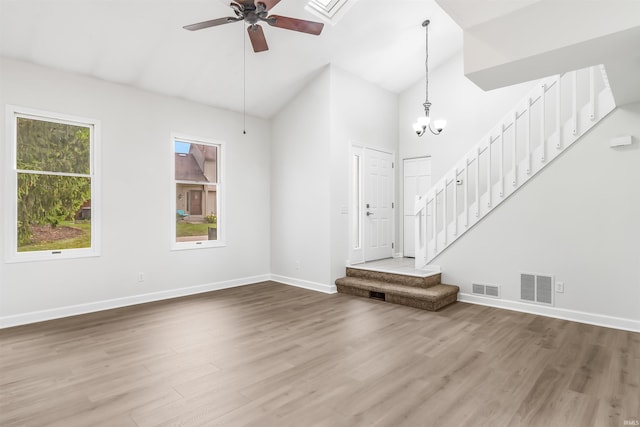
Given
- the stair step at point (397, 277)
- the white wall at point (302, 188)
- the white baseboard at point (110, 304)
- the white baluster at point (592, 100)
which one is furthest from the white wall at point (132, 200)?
the white baluster at point (592, 100)

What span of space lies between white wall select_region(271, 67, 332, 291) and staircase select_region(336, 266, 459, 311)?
0.50 m

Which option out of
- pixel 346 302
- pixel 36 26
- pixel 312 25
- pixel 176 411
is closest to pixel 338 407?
pixel 176 411

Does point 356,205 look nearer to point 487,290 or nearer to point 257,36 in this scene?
point 487,290

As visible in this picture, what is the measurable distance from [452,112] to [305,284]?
13.6ft

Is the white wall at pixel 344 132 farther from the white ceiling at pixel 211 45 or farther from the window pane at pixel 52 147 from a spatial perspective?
the window pane at pixel 52 147

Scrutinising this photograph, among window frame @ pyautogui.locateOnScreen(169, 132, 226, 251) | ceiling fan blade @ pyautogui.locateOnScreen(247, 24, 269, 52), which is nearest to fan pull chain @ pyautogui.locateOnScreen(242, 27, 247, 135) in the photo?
window frame @ pyautogui.locateOnScreen(169, 132, 226, 251)

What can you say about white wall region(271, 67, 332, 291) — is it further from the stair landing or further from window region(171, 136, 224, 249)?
window region(171, 136, 224, 249)

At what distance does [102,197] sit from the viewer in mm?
4656

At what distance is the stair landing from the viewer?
4680mm

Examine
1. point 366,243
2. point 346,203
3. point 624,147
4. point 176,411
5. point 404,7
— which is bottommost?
point 176,411

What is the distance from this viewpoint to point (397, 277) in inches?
205

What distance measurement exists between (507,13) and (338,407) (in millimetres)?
2882

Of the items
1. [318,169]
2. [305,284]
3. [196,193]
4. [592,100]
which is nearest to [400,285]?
[305,284]

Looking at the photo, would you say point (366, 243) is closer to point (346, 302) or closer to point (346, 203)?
point (346, 203)
